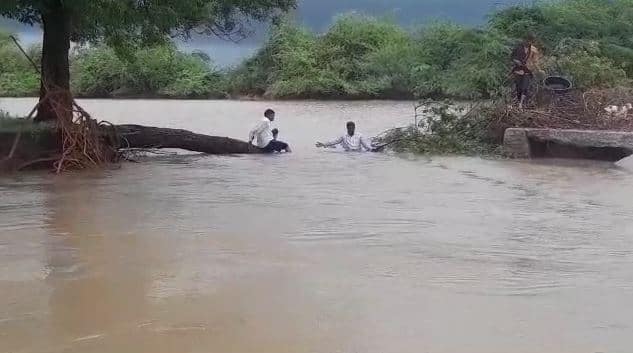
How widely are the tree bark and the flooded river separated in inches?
101

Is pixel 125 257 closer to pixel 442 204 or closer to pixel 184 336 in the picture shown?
pixel 184 336

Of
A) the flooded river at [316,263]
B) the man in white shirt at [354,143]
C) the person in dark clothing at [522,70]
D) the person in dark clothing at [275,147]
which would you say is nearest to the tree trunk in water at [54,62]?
the flooded river at [316,263]

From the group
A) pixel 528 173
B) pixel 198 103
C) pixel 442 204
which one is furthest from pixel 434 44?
pixel 442 204

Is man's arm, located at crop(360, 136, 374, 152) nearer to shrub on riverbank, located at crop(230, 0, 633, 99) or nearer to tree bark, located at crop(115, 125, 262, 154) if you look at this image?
tree bark, located at crop(115, 125, 262, 154)

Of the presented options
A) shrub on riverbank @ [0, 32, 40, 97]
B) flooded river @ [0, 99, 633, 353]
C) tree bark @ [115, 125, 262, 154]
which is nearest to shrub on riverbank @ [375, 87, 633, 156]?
flooded river @ [0, 99, 633, 353]

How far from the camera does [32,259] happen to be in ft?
24.6

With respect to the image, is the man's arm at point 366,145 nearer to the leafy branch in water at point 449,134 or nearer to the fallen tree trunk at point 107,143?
the leafy branch in water at point 449,134

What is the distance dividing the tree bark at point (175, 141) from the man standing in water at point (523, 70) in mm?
4974

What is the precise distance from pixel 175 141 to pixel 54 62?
258 centimetres

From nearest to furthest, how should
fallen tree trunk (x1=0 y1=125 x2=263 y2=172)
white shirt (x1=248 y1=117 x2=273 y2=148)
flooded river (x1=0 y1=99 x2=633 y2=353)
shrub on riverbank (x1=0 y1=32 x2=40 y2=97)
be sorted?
1. flooded river (x1=0 y1=99 x2=633 y2=353)
2. fallen tree trunk (x1=0 y1=125 x2=263 y2=172)
3. white shirt (x1=248 y1=117 x2=273 y2=148)
4. shrub on riverbank (x1=0 y1=32 x2=40 y2=97)

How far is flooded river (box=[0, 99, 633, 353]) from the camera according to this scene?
5.53m

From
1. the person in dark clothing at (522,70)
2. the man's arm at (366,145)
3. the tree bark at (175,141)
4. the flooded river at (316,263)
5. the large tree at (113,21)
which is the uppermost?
the large tree at (113,21)

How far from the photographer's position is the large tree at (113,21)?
545 inches

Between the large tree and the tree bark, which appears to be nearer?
the large tree
